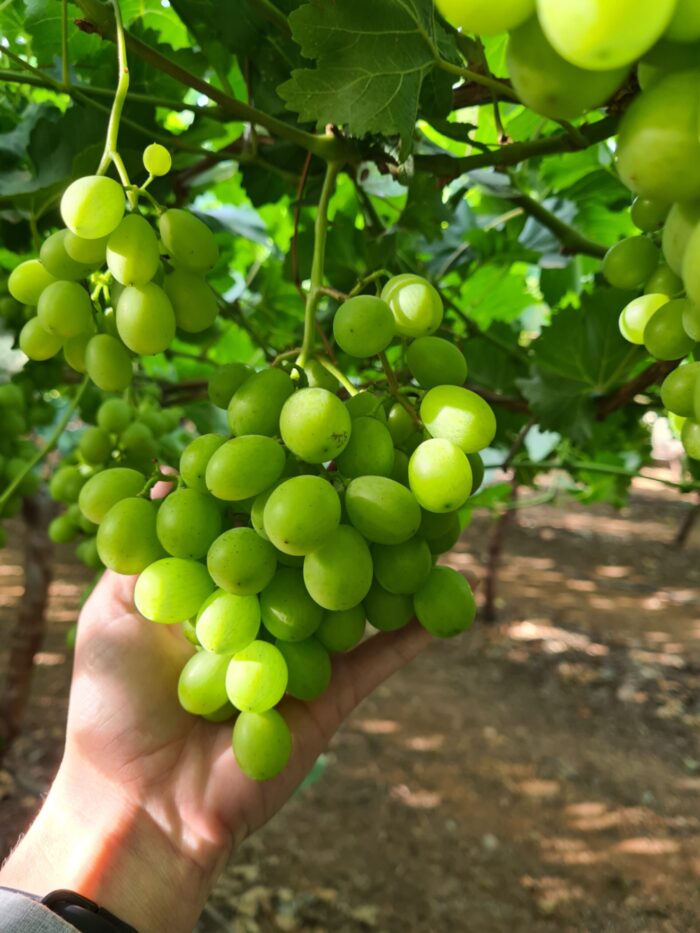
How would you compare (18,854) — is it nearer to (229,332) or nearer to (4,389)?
(4,389)

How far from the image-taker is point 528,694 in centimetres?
434

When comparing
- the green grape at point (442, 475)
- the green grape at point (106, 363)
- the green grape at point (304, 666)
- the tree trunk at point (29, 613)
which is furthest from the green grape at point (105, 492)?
the tree trunk at point (29, 613)

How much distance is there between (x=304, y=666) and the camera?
29.3 inches

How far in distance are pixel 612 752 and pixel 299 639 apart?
3584 millimetres

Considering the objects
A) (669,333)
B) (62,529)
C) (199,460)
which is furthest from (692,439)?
(62,529)

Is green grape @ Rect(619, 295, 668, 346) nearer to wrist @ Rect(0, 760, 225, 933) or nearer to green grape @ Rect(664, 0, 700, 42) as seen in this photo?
green grape @ Rect(664, 0, 700, 42)

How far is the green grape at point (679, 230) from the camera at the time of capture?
343 millimetres

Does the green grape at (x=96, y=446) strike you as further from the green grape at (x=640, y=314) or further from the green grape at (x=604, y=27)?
the green grape at (x=604, y=27)

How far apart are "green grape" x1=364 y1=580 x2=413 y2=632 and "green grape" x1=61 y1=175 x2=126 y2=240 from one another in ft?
1.31

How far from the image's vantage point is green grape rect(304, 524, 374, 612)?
612 mm

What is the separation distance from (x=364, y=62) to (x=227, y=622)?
48 centimetres

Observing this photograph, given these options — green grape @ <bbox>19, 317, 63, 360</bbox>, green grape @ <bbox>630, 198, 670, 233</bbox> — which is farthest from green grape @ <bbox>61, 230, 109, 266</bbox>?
green grape @ <bbox>630, 198, 670, 233</bbox>

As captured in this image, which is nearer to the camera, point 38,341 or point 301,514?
point 301,514

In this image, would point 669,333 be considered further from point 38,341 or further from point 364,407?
point 38,341
